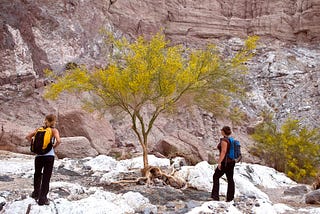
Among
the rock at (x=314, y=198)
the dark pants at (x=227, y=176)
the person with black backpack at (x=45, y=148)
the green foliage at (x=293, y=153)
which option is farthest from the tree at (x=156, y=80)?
the green foliage at (x=293, y=153)

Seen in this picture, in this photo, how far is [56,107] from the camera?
23.6 metres

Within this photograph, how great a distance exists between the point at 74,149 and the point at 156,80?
286 inches

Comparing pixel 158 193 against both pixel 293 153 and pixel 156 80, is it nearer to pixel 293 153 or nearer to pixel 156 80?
pixel 156 80

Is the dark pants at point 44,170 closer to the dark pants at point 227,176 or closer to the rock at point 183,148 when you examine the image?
the dark pants at point 227,176

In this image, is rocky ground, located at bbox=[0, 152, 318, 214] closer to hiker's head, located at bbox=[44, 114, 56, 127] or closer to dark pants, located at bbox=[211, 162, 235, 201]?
dark pants, located at bbox=[211, 162, 235, 201]

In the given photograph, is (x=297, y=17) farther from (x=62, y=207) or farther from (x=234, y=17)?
(x=62, y=207)

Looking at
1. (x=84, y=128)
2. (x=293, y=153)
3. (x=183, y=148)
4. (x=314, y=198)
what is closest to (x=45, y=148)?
(x=314, y=198)

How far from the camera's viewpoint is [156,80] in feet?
33.0

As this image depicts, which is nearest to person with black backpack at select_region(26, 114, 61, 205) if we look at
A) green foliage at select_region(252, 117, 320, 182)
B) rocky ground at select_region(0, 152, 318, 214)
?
rocky ground at select_region(0, 152, 318, 214)

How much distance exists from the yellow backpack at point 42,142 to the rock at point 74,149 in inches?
393

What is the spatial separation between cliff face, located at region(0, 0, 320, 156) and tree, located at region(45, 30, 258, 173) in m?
9.30

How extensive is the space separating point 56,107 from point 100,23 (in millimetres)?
9898

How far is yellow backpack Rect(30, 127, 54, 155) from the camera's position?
5.82 meters

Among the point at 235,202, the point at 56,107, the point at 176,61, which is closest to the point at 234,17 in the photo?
the point at 56,107
